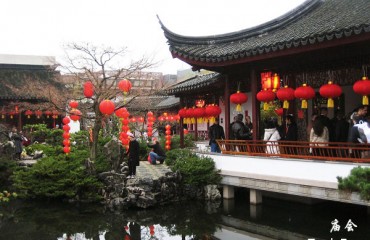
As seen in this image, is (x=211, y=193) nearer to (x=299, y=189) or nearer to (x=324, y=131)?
(x=299, y=189)

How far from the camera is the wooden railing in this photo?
7.84 meters

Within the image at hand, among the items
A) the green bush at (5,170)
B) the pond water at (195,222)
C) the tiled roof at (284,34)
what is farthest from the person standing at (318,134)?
the green bush at (5,170)

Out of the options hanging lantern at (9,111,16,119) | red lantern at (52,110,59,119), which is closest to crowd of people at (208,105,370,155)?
red lantern at (52,110,59,119)

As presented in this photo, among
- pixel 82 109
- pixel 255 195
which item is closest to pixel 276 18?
pixel 255 195

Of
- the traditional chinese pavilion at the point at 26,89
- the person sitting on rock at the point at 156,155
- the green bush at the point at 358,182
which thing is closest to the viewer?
the green bush at the point at 358,182

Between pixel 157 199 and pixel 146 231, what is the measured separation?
1.97 meters

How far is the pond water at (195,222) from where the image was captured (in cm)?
802

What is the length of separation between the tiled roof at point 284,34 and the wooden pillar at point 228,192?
324cm

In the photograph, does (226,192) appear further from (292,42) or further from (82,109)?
(82,109)

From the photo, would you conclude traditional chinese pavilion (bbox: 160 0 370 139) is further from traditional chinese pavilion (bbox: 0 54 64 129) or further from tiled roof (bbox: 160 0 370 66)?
traditional chinese pavilion (bbox: 0 54 64 129)

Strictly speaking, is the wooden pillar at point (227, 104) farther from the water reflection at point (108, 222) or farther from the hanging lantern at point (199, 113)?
the water reflection at point (108, 222)

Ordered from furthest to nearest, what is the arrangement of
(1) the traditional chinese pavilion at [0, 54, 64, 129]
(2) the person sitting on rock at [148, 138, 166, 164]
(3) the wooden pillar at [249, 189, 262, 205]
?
1. (1) the traditional chinese pavilion at [0, 54, 64, 129]
2. (2) the person sitting on rock at [148, 138, 166, 164]
3. (3) the wooden pillar at [249, 189, 262, 205]

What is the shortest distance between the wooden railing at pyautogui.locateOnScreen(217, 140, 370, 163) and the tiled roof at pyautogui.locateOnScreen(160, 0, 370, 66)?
2044 mm

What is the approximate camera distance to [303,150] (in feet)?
31.2
